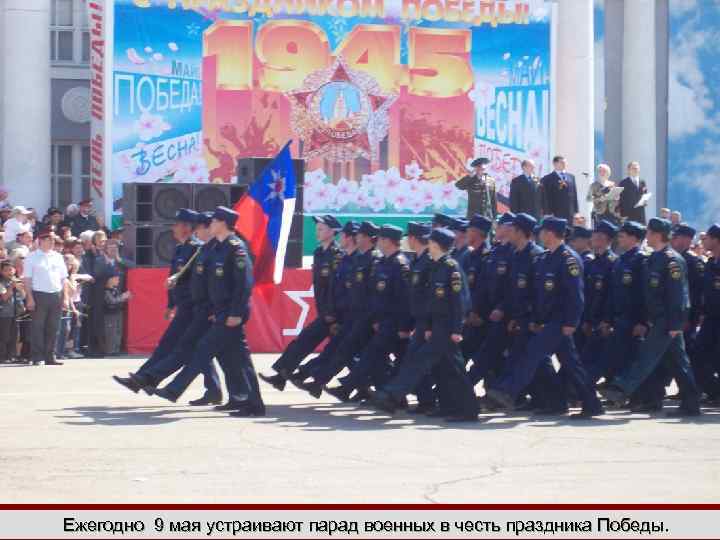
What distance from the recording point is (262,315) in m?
Result: 23.3

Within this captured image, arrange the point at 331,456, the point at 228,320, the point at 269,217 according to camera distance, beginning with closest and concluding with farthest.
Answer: the point at 331,456, the point at 228,320, the point at 269,217

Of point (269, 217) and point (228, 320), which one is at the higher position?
point (269, 217)

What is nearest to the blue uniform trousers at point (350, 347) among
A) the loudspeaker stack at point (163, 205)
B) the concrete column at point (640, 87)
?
the loudspeaker stack at point (163, 205)

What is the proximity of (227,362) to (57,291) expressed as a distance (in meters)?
6.36

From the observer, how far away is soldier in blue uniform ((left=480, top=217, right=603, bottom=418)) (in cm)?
1452

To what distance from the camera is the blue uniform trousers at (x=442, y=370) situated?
14.4m

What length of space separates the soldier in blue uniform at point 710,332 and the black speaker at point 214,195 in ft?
23.6

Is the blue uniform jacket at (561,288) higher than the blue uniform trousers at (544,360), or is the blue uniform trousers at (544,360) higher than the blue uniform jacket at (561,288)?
the blue uniform jacket at (561,288)

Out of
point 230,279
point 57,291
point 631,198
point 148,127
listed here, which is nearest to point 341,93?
point 148,127

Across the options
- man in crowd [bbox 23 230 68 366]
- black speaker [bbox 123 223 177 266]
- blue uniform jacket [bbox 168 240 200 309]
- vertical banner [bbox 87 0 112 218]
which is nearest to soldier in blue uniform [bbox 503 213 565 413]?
blue uniform jacket [bbox 168 240 200 309]

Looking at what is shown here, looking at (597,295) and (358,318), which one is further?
(597,295)

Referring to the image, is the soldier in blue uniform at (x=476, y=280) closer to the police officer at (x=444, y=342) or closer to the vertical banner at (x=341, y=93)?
the police officer at (x=444, y=342)

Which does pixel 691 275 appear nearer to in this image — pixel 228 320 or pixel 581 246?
pixel 581 246

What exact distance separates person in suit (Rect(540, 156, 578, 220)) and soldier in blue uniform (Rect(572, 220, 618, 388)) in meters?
8.37
